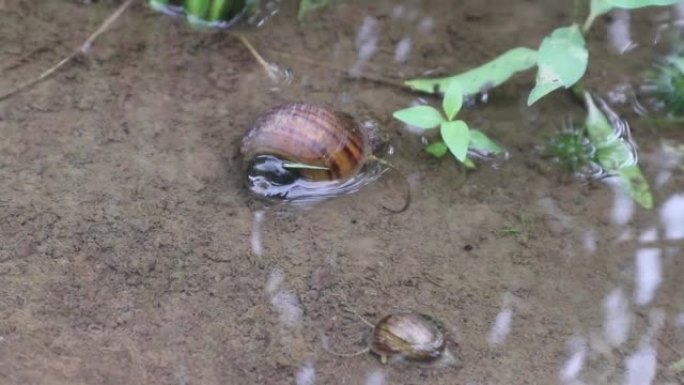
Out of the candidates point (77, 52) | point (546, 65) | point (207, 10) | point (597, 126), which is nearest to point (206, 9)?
point (207, 10)

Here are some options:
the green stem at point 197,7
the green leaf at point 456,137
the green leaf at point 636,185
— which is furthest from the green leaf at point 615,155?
the green stem at point 197,7

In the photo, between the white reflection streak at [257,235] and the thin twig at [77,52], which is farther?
the thin twig at [77,52]

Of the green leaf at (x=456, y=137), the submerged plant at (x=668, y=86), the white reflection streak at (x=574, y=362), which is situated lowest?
the white reflection streak at (x=574, y=362)

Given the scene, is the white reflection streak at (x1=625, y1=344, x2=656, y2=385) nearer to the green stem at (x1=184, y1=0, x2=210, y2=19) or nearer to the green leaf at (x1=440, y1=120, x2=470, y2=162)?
the green leaf at (x1=440, y1=120, x2=470, y2=162)

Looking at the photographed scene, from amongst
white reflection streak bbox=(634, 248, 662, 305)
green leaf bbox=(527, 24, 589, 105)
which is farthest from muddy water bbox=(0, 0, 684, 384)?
green leaf bbox=(527, 24, 589, 105)

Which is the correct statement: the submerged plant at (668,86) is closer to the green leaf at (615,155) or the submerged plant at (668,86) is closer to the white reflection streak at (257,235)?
the green leaf at (615,155)

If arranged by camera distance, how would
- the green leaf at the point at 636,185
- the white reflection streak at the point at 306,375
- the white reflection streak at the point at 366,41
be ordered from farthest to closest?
the white reflection streak at the point at 366,41, the green leaf at the point at 636,185, the white reflection streak at the point at 306,375

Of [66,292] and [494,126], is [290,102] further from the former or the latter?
[66,292]

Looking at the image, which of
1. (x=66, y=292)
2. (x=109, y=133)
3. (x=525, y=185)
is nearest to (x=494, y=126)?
(x=525, y=185)

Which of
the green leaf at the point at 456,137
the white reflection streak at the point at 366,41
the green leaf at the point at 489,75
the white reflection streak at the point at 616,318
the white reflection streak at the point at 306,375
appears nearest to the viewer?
the white reflection streak at the point at 306,375
